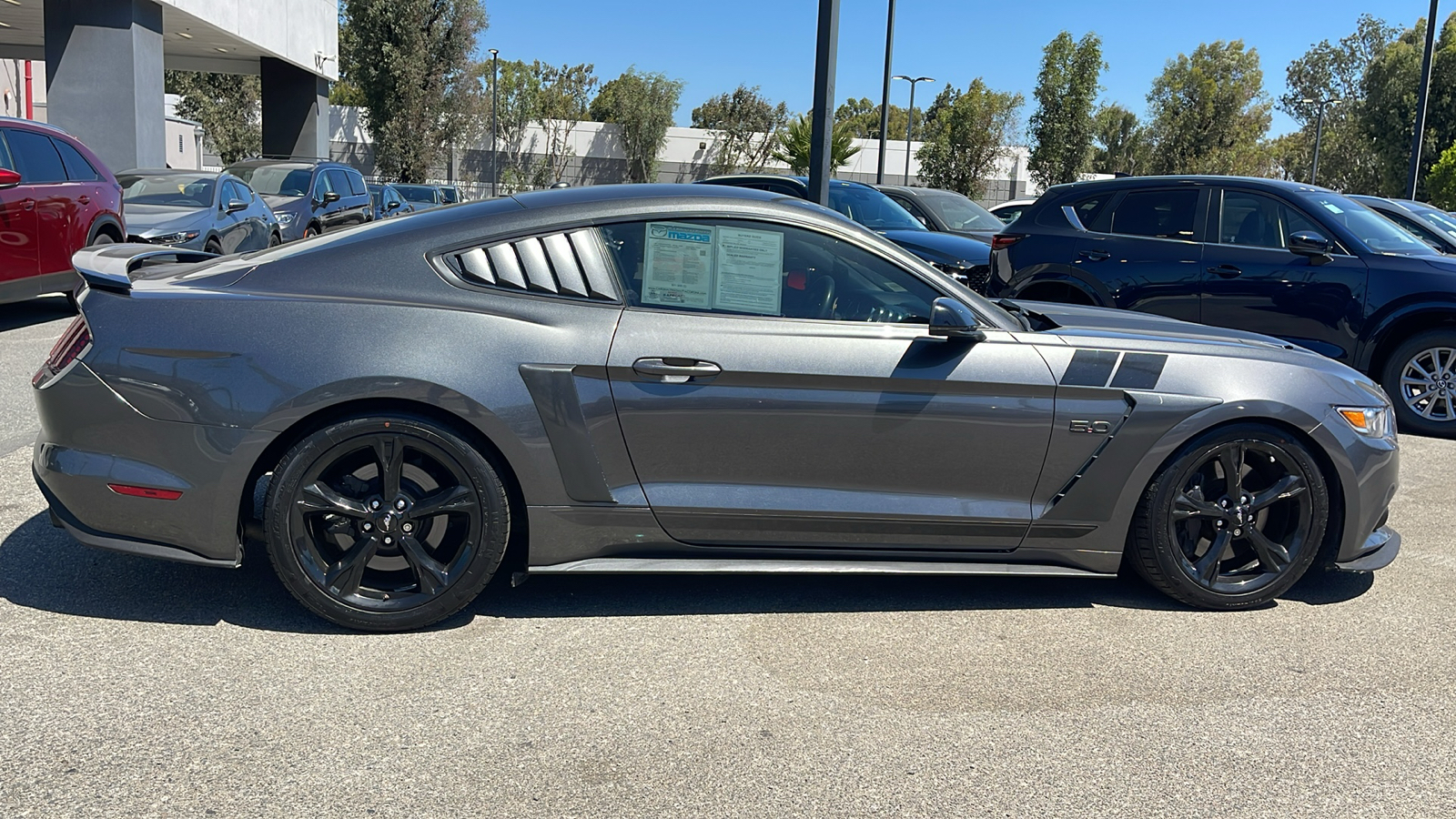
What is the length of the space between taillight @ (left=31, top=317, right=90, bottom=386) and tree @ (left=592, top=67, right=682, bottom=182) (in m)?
48.9

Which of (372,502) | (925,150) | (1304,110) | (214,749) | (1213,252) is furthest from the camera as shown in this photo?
(1304,110)

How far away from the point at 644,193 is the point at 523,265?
0.51 m

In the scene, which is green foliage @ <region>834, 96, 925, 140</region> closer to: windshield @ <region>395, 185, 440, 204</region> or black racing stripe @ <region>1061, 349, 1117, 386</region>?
windshield @ <region>395, 185, 440, 204</region>

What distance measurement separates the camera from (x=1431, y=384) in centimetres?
817

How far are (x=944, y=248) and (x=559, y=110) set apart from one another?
2069 inches

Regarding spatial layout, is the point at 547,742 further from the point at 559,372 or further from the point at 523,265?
the point at 523,265

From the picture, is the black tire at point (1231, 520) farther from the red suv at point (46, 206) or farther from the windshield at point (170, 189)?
the windshield at point (170, 189)

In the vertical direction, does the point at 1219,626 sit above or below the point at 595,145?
below

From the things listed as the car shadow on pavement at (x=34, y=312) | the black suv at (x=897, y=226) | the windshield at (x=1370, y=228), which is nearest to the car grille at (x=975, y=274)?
the black suv at (x=897, y=226)

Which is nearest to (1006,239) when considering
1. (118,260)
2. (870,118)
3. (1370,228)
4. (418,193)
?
(1370,228)

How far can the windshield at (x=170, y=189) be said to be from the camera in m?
13.0

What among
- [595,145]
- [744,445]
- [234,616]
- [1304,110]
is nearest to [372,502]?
[234,616]

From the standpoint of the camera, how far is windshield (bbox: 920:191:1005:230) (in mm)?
15133

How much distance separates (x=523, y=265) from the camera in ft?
12.9
